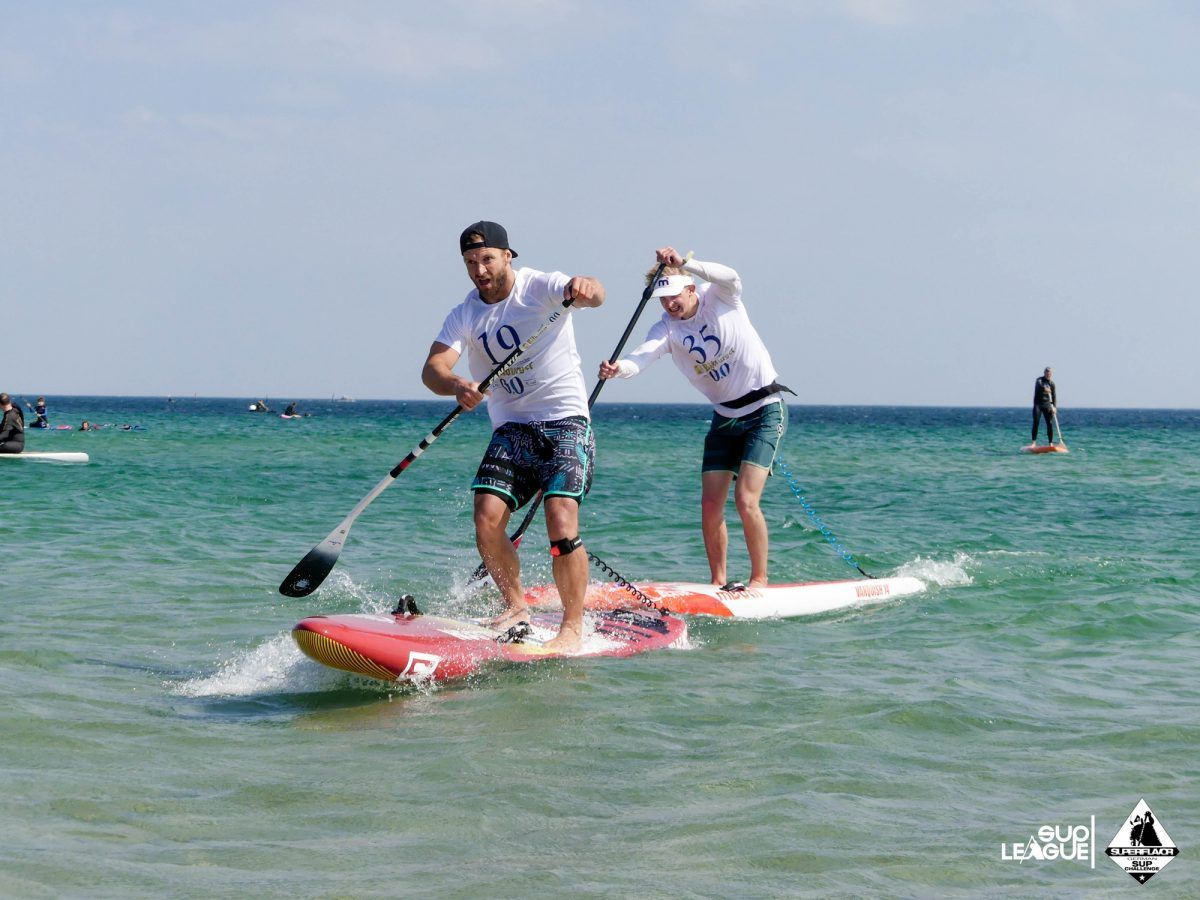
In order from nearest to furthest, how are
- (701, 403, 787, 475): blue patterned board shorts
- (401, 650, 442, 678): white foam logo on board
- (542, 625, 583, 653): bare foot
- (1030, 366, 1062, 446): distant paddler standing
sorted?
(401, 650, 442, 678): white foam logo on board, (542, 625, 583, 653): bare foot, (701, 403, 787, 475): blue patterned board shorts, (1030, 366, 1062, 446): distant paddler standing

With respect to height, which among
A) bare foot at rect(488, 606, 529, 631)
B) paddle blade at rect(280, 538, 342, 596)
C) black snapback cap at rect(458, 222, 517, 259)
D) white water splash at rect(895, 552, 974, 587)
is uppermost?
black snapback cap at rect(458, 222, 517, 259)

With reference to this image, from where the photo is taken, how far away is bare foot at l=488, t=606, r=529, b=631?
6.58 metres

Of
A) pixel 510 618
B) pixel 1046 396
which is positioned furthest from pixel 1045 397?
pixel 510 618

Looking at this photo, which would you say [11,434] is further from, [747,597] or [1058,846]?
[1058,846]

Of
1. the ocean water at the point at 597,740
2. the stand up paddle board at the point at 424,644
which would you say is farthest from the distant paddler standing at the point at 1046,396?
the stand up paddle board at the point at 424,644

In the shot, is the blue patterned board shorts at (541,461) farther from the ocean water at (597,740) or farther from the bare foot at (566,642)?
the ocean water at (597,740)

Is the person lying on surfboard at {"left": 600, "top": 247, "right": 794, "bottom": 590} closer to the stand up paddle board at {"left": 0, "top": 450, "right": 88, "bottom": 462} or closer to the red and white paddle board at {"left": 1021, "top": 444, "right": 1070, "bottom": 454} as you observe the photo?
the stand up paddle board at {"left": 0, "top": 450, "right": 88, "bottom": 462}

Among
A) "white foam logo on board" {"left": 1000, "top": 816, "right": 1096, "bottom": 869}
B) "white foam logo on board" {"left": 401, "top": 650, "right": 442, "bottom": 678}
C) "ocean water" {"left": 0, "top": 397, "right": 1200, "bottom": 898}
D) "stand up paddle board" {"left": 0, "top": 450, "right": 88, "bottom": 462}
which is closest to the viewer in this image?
"ocean water" {"left": 0, "top": 397, "right": 1200, "bottom": 898}

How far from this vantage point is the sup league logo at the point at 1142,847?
12.1ft

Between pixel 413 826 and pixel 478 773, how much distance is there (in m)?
0.56

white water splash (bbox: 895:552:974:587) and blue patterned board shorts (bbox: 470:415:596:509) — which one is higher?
blue patterned board shorts (bbox: 470:415:596:509)

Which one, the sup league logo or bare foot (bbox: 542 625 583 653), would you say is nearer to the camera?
the sup league logo

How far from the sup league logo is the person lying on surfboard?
14.4ft

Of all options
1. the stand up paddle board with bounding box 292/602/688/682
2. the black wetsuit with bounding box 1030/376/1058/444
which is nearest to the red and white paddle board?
the black wetsuit with bounding box 1030/376/1058/444
